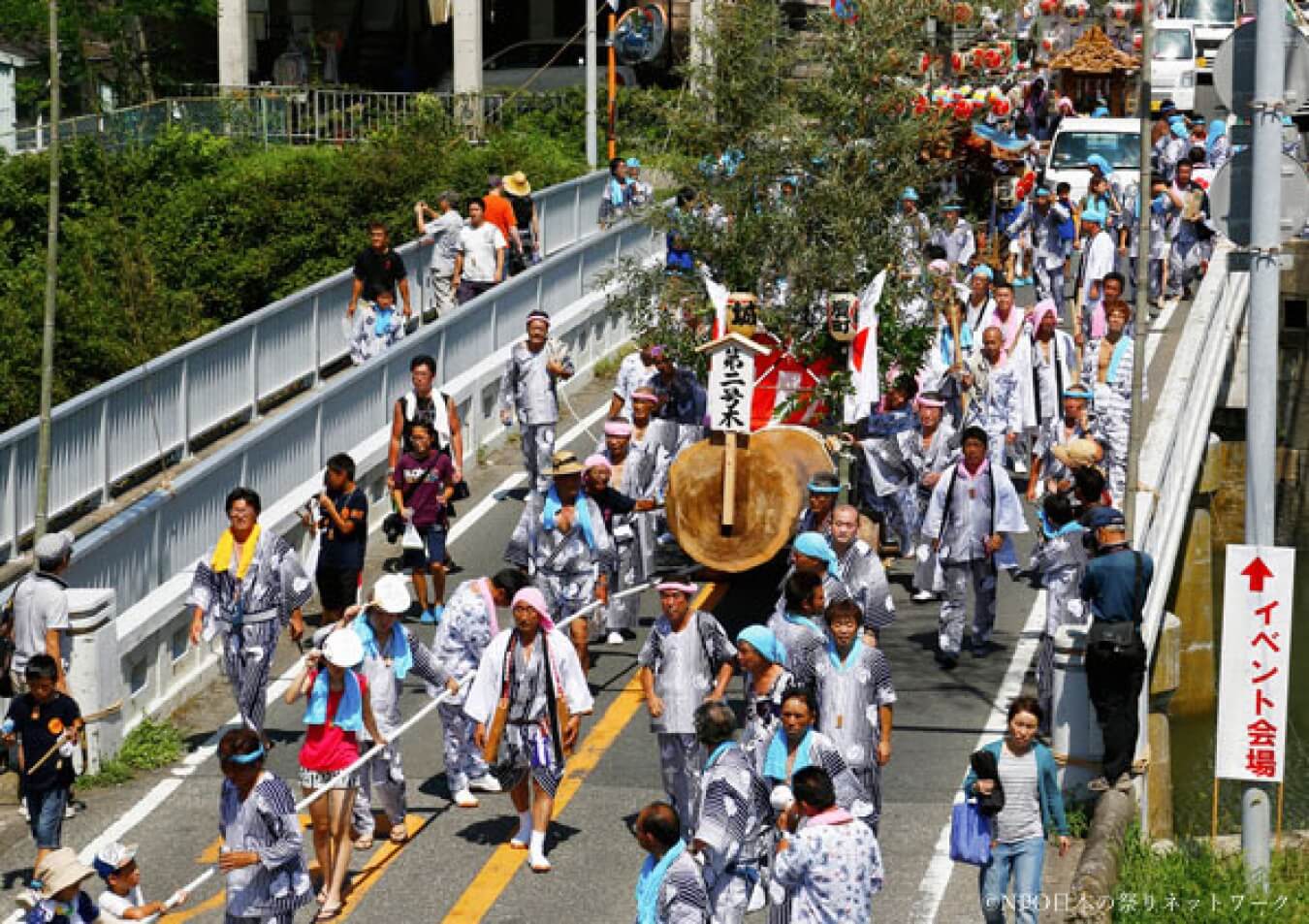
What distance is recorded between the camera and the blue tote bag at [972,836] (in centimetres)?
1195

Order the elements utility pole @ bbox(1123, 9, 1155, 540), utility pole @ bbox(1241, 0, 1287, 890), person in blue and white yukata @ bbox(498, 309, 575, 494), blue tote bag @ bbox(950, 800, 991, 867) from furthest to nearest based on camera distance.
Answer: person in blue and white yukata @ bbox(498, 309, 575, 494), utility pole @ bbox(1123, 9, 1155, 540), utility pole @ bbox(1241, 0, 1287, 890), blue tote bag @ bbox(950, 800, 991, 867)

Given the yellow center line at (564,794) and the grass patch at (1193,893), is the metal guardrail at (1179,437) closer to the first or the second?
the grass patch at (1193,893)

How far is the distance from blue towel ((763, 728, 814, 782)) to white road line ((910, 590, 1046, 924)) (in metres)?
0.95

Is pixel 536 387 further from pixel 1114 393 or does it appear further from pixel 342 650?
pixel 342 650

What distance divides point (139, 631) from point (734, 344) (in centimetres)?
466

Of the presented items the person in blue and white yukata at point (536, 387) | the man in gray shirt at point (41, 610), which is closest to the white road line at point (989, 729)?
the person in blue and white yukata at point (536, 387)

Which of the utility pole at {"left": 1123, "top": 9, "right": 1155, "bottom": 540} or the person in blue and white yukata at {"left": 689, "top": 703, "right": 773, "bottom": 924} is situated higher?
the utility pole at {"left": 1123, "top": 9, "right": 1155, "bottom": 540}

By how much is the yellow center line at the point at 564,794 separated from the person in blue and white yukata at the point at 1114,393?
5.56m

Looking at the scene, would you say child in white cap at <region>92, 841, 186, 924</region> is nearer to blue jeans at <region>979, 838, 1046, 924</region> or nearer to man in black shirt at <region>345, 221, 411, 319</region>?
blue jeans at <region>979, 838, 1046, 924</region>

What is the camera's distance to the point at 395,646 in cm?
1359

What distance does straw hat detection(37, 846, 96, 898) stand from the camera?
1048 cm

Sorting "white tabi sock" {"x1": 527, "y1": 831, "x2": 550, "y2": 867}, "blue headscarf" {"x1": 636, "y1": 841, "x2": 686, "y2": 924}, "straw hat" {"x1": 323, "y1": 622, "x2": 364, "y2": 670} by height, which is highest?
"straw hat" {"x1": 323, "y1": 622, "x2": 364, "y2": 670}

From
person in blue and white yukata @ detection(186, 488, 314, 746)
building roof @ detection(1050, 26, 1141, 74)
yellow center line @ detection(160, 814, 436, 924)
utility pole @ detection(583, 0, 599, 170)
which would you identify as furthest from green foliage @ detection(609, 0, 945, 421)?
building roof @ detection(1050, 26, 1141, 74)

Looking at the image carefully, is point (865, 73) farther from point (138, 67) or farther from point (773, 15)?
point (138, 67)
